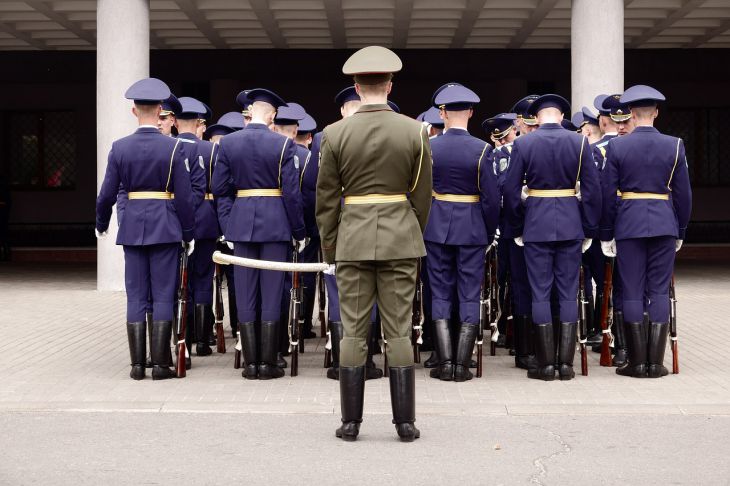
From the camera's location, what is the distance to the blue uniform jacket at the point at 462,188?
7875mm

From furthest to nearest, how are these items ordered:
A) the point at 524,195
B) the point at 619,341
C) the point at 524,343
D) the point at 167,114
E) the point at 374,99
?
1. the point at 619,341
2. the point at 167,114
3. the point at 524,343
4. the point at 524,195
5. the point at 374,99

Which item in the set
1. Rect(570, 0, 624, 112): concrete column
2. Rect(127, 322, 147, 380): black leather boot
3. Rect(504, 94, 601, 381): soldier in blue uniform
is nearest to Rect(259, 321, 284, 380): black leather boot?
Rect(127, 322, 147, 380): black leather boot

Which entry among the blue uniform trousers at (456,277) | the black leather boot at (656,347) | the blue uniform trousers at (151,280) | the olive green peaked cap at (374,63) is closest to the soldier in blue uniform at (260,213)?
the blue uniform trousers at (151,280)

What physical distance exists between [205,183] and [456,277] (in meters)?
2.09

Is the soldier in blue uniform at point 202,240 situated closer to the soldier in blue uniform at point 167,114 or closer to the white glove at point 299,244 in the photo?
the soldier in blue uniform at point 167,114

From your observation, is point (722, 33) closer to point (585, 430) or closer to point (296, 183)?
point (296, 183)

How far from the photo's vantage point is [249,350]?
26.1 ft

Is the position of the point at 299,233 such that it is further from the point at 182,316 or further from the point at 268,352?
the point at 182,316

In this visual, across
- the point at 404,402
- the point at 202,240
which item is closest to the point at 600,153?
the point at 202,240

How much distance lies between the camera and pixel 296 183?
7.93 meters

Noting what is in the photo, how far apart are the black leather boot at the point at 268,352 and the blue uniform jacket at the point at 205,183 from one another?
1.32 metres

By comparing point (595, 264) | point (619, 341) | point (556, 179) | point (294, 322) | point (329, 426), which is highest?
point (556, 179)

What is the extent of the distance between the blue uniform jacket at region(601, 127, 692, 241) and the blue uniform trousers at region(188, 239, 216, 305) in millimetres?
3125

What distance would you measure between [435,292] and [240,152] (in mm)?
1655
